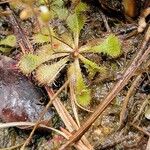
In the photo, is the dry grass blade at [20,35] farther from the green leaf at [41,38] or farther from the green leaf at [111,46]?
the green leaf at [111,46]

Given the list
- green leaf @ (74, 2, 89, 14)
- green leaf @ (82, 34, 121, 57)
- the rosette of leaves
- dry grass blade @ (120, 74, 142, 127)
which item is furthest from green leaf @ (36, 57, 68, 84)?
dry grass blade @ (120, 74, 142, 127)

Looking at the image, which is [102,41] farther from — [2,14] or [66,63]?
[2,14]

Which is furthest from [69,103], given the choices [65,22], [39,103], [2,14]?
[2,14]

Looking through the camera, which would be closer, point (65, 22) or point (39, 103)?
point (39, 103)

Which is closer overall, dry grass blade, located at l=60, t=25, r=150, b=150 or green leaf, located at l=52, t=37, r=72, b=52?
dry grass blade, located at l=60, t=25, r=150, b=150

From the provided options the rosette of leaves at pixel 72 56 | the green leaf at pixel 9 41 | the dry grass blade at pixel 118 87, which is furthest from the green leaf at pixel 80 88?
the green leaf at pixel 9 41

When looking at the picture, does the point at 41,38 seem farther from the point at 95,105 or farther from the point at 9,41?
the point at 95,105

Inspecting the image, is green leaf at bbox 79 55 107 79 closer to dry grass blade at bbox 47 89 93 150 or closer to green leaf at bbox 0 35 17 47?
dry grass blade at bbox 47 89 93 150
